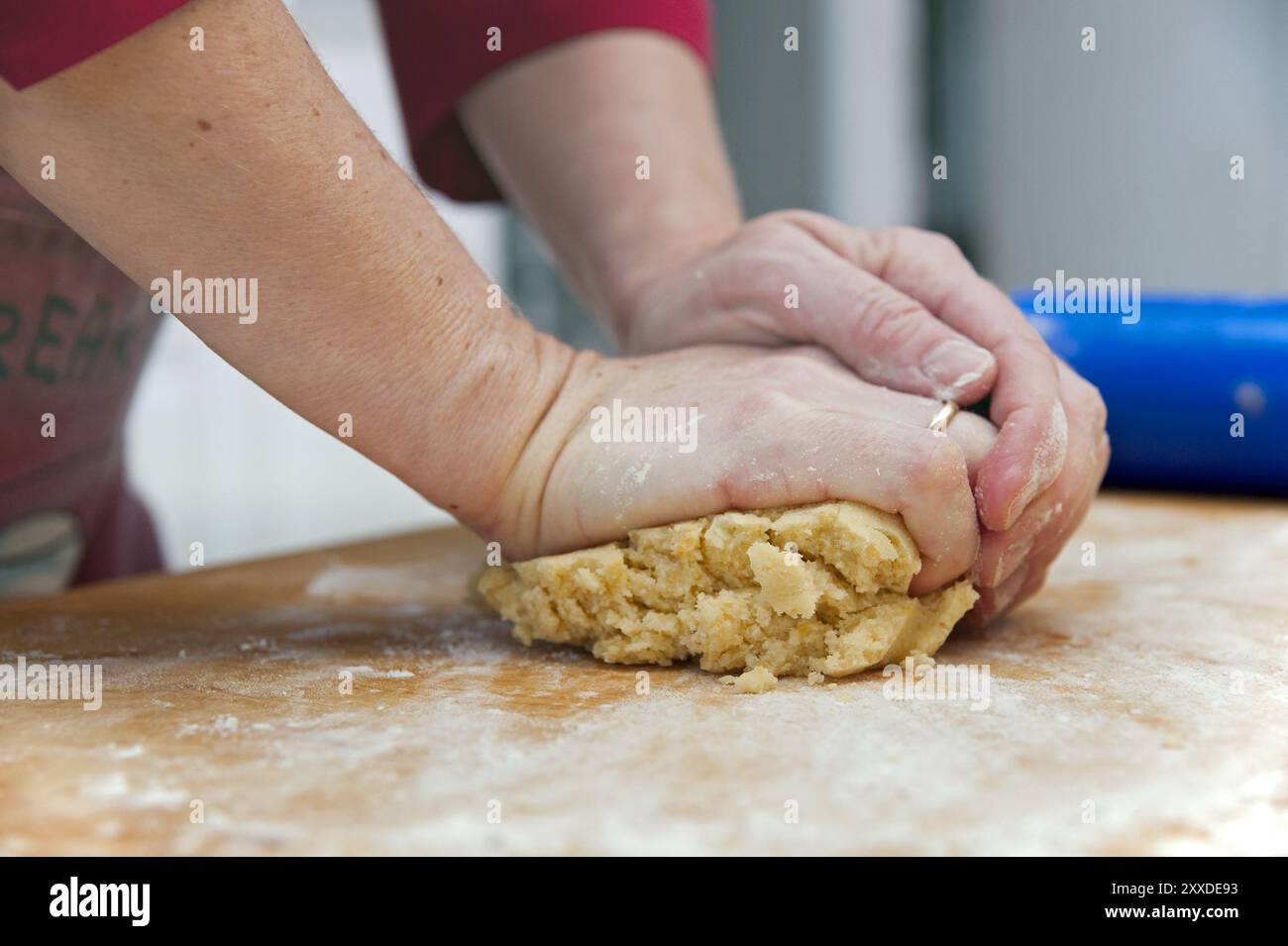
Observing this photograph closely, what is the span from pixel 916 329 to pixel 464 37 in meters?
0.69

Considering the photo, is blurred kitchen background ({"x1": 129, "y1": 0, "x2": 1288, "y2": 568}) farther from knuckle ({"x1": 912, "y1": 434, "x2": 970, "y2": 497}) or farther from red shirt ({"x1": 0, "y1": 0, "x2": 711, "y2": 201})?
knuckle ({"x1": 912, "y1": 434, "x2": 970, "y2": 497})

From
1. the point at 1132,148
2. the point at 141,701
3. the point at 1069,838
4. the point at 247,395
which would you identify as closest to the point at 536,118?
the point at 141,701

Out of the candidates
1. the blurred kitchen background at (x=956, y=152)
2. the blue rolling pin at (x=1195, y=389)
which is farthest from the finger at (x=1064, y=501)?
the blurred kitchen background at (x=956, y=152)

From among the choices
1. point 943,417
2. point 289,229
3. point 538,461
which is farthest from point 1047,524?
point 289,229

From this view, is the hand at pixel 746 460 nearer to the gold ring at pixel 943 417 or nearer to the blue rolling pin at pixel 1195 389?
the gold ring at pixel 943 417

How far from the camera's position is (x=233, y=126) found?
2.46 ft

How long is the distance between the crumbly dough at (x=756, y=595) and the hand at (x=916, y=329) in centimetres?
8

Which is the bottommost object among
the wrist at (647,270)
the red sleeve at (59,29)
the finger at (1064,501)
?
the finger at (1064,501)

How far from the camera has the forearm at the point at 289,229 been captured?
733 millimetres

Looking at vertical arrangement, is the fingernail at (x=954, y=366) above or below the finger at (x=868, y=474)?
above

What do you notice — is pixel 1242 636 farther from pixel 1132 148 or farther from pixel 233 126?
pixel 1132 148

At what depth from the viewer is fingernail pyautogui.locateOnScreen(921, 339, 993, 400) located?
95cm
